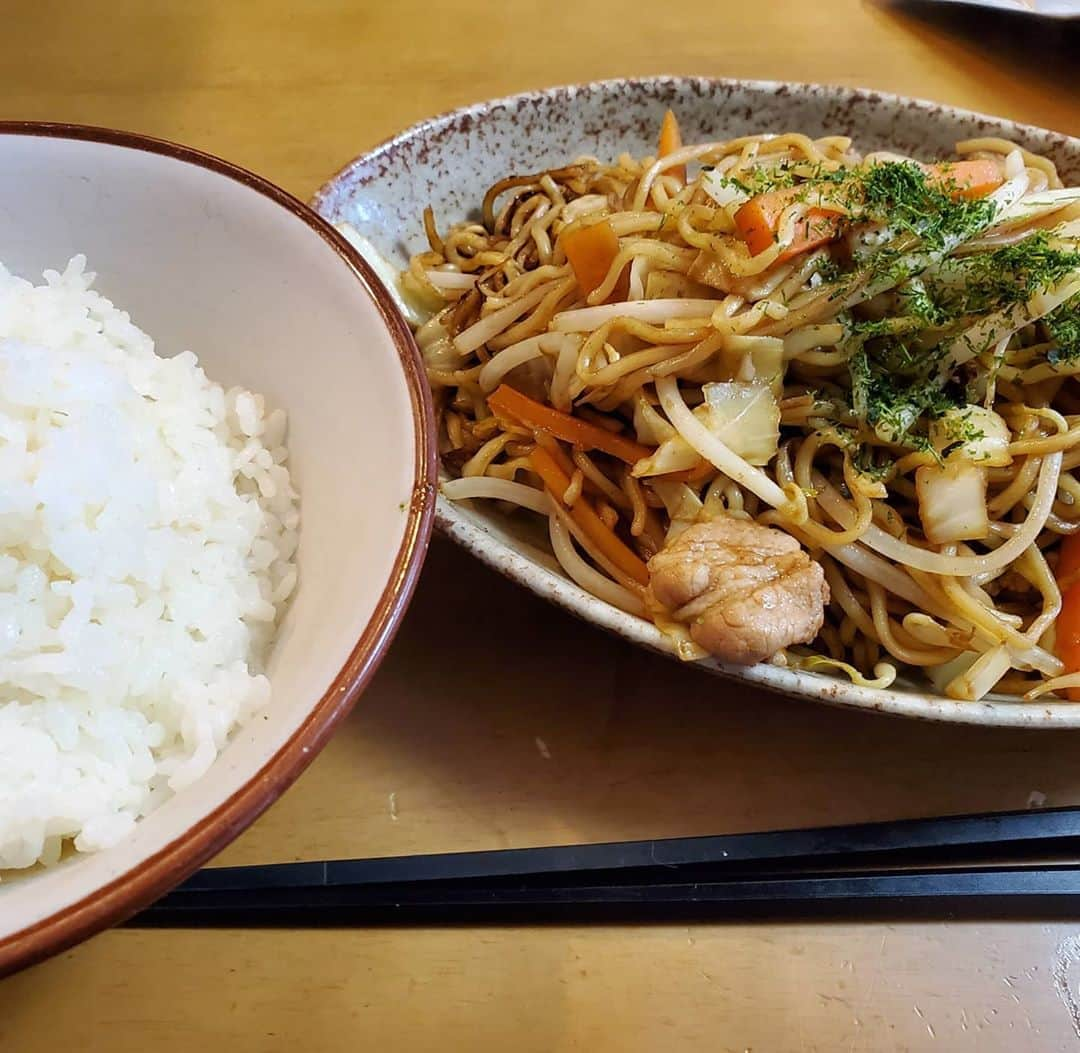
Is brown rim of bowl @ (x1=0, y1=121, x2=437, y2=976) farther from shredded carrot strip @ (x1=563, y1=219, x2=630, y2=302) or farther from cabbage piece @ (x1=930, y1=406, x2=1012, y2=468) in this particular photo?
cabbage piece @ (x1=930, y1=406, x2=1012, y2=468)

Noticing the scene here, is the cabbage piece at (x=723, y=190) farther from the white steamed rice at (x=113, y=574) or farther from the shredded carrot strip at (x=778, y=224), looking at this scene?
the white steamed rice at (x=113, y=574)

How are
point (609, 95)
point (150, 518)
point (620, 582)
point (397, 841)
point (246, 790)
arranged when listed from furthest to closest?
1. point (609, 95)
2. point (620, 582)
3. point (397, 841)
4. point (150, 518)
5. point (246, 790)

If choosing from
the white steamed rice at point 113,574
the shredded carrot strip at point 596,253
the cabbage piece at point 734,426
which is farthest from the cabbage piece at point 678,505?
the white steamed rice at point 113,574

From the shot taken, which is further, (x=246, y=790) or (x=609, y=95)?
(x=609, y=95)

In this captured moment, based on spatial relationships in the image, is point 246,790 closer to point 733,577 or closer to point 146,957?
point 146,957

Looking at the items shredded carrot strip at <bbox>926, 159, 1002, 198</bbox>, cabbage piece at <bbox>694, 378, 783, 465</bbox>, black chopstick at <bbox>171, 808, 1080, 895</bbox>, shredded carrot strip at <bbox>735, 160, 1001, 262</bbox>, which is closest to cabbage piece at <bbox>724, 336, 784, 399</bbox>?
cabbage piece at <bbox>694, 378, 783, 465</bbox>

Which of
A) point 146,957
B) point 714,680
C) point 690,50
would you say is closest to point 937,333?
point 714,680

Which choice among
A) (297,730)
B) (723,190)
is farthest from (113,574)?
(723,190)
